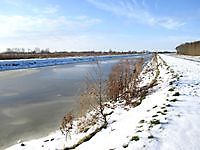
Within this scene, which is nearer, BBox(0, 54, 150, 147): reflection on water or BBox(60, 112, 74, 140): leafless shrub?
BBox(60, 112, 74, 140): leafless shrub

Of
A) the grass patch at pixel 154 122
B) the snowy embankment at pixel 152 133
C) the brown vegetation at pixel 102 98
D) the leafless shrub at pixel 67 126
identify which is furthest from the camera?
the brown vegetation at pixel 102 98

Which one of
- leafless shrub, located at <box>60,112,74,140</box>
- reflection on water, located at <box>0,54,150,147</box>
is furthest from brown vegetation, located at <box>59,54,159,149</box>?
reflection on water, located at <box>0,54,150,147</box>

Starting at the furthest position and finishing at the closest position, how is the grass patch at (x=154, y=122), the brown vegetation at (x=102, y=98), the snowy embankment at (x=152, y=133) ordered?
the brown vegetation at (x=102, y=98) < the grass patch at (x=154, y=122) < the snowy embankment at (x=152, y=133)

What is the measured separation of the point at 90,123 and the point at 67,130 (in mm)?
939

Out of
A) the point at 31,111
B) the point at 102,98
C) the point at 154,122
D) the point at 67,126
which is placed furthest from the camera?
the point at 102,98

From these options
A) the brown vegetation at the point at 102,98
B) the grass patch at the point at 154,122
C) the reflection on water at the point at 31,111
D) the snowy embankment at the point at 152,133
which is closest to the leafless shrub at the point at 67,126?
the brown vegetation at the point at 102,98

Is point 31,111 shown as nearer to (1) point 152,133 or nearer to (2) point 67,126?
(2) point 67,126

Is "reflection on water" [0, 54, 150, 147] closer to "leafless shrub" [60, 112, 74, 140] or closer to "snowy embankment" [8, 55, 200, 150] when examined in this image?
"leafless shrub" [60, 112, 74, 140]

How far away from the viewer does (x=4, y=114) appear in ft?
39.5

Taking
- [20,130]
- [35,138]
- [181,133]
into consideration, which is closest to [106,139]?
[181,133]

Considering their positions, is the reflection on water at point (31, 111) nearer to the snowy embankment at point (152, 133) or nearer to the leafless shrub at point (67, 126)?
the leafless shrub at point (67, 126)

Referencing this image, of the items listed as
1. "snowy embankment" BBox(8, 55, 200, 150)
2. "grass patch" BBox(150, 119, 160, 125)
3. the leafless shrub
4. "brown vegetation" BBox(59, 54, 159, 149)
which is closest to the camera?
"snowy embankment" BBox(8, 55, 200, 150)

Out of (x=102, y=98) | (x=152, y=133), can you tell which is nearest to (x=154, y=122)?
(x=152, y=133)

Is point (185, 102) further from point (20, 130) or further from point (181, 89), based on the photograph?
point (20, 130)
